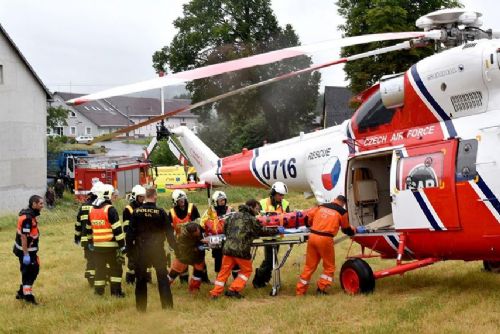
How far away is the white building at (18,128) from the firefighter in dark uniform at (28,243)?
71.4 feet

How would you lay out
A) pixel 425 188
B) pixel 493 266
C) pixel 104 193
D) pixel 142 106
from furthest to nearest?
pixel 142 106
pixel 493 266
pixel 104 193
pixel 425 188

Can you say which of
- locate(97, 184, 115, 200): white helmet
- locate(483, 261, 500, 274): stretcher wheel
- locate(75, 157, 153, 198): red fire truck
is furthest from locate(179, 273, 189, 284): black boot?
locate(75, 157, 153, 198): red fire truck

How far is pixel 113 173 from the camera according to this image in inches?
1239

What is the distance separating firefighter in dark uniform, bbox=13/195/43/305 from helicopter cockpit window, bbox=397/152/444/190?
5177 millimetres

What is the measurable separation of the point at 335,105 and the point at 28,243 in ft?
148

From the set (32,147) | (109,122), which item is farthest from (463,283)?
(109,122)

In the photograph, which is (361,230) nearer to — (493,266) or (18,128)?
(493,266)

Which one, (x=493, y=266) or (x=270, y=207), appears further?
(x=270, y=207)

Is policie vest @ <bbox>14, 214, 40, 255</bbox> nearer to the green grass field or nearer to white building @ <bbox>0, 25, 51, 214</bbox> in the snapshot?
the green grass field

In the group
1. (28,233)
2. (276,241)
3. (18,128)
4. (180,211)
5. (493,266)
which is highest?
(18,128)

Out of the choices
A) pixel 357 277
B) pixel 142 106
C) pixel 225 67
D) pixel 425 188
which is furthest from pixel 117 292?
pixel 142 106

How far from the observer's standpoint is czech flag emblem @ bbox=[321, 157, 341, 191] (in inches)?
371

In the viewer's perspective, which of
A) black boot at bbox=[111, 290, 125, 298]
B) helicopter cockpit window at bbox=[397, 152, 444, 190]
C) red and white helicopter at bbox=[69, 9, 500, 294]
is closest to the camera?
red and white helicopter at bbox=[69, 9, 500, 294]

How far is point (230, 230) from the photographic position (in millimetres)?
8812
